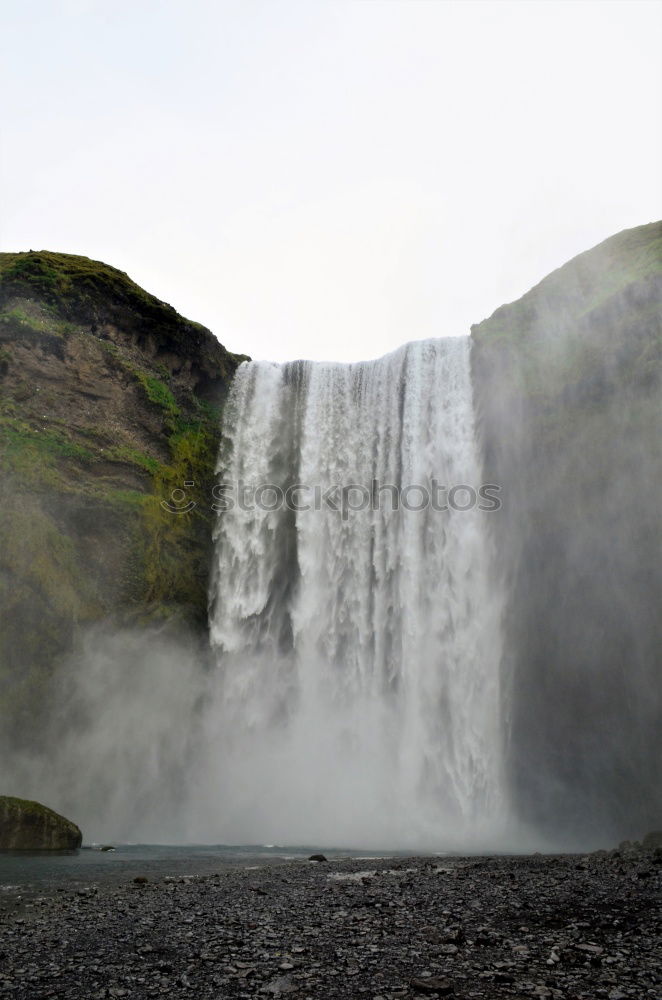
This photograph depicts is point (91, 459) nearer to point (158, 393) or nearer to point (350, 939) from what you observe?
point (158, 393)

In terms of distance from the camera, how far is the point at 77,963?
245 inches

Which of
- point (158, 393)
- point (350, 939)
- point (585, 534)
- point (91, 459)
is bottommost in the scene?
point (350, 939)

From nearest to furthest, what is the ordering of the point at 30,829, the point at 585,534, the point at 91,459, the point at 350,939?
the point at 350,939, the point at 30,829, the point at 585,534, the point at 91,459

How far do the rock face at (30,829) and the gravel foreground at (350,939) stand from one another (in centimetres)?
730

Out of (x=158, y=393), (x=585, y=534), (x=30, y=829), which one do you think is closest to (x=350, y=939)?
(x=30, y=829)

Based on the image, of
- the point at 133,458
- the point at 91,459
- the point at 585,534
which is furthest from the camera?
the point at 133,458

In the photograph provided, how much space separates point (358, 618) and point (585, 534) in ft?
29.7

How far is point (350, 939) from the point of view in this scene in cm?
679

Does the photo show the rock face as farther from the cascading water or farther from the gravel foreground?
the gravel foreground

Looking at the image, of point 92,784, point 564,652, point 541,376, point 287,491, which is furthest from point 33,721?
point 541,376

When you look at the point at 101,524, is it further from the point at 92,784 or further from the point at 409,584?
the point at 409,584

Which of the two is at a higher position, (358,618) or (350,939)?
(358,618)

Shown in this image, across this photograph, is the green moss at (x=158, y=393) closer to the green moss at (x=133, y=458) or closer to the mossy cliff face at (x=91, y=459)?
the mossy cliff face at (x=91, y=459)

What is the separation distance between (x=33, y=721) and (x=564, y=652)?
1753cm
